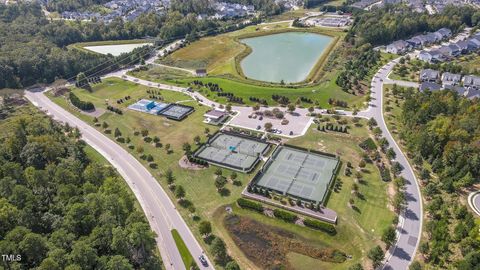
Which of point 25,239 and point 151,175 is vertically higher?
point 25,239

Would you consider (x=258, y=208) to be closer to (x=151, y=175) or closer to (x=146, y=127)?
(x=151, y=175)

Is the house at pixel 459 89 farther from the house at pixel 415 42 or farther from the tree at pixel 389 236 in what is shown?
the tree at pixel 389 236

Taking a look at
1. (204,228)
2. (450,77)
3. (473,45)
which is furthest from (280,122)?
(473,45)

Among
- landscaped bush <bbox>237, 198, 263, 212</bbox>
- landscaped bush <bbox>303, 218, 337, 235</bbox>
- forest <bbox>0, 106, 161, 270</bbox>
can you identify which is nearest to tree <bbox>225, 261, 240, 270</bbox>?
→ forest <bbox>0, 106, 161, 270</bbox>

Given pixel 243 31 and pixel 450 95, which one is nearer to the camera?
pixel 450 95

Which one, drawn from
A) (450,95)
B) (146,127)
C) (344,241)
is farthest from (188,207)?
(450,95)

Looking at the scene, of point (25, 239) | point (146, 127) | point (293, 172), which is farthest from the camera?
point (146, 127)

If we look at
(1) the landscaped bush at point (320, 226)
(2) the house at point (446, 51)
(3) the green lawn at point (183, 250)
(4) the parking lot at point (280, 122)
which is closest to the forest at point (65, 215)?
(3) the green lawn at point (183, 250)
